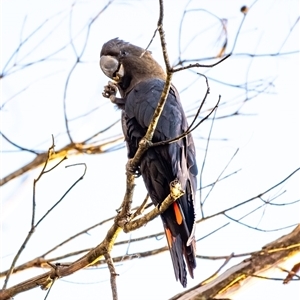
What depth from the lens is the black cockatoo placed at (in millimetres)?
2379

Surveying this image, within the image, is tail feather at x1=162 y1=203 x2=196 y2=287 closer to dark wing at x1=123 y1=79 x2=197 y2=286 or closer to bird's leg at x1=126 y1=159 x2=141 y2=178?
dark wing at x1=123 y1=79 x2=197 y2=286

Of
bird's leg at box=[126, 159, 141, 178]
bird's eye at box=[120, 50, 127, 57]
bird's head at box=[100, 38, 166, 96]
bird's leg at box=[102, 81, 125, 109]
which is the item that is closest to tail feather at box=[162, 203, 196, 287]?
bird's leg at box=[126, 159, 141, 178]

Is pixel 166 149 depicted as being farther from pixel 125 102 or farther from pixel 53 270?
pixel 53 270

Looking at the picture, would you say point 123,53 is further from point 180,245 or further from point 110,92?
point 180,245

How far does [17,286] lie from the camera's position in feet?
7.59

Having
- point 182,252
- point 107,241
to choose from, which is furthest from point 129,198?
point 182,252

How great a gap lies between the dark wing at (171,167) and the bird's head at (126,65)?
326 mm

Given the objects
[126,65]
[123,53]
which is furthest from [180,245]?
[123,53]

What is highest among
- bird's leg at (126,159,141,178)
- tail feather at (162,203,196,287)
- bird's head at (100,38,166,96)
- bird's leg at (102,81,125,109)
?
bird's head at (100,38,166,96)

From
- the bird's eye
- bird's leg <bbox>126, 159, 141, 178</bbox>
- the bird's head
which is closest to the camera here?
bird's leg <bbox>126, 159, 141, 178</bbox>

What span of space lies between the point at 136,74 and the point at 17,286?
119 cm

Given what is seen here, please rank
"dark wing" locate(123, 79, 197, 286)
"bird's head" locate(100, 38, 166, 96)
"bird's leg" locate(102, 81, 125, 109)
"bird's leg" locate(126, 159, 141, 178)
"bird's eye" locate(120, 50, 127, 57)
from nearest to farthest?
"bird's leg" locate(126, 159, 141, 178) → "dark wing" locate(123, 79, 197, 286) → "bird's leg" locate(102, 81, 125, 109) → "bird's head" locate(100, 38, 166, 96) → "bird's eye" locate(120, 50, 127, 57)

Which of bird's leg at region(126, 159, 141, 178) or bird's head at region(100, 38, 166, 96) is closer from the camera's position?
bird's leg at region(126, 159, 141, 178)

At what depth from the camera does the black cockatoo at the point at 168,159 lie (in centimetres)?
238
